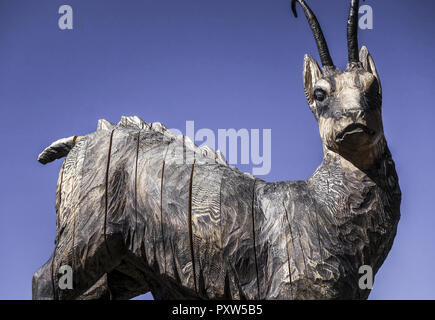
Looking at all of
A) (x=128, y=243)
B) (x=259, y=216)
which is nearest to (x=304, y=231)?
(x=259, y=216)

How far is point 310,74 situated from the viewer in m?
4.08

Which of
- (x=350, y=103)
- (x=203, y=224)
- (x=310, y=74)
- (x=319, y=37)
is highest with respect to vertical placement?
(x=319, y=37)

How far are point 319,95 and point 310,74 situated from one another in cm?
32

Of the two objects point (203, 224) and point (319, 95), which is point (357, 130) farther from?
point (203, 224)

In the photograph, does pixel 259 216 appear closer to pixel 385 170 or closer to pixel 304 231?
pixel 304 231

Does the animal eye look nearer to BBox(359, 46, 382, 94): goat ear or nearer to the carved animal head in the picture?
the carved animal head

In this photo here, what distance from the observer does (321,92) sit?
3787 mm

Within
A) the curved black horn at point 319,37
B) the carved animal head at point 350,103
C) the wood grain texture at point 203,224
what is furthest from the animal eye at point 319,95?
the wood grain texture at point 203,224

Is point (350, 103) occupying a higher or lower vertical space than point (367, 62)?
lower

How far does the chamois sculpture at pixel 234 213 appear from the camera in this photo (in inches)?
141

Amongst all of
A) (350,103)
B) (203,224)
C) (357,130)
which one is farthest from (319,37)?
(203,224)

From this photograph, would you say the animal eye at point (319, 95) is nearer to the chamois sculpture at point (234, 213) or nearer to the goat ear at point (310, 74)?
the chamois sculpture at point (234, 213)

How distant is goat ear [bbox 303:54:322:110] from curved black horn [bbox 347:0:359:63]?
251 millimetres
